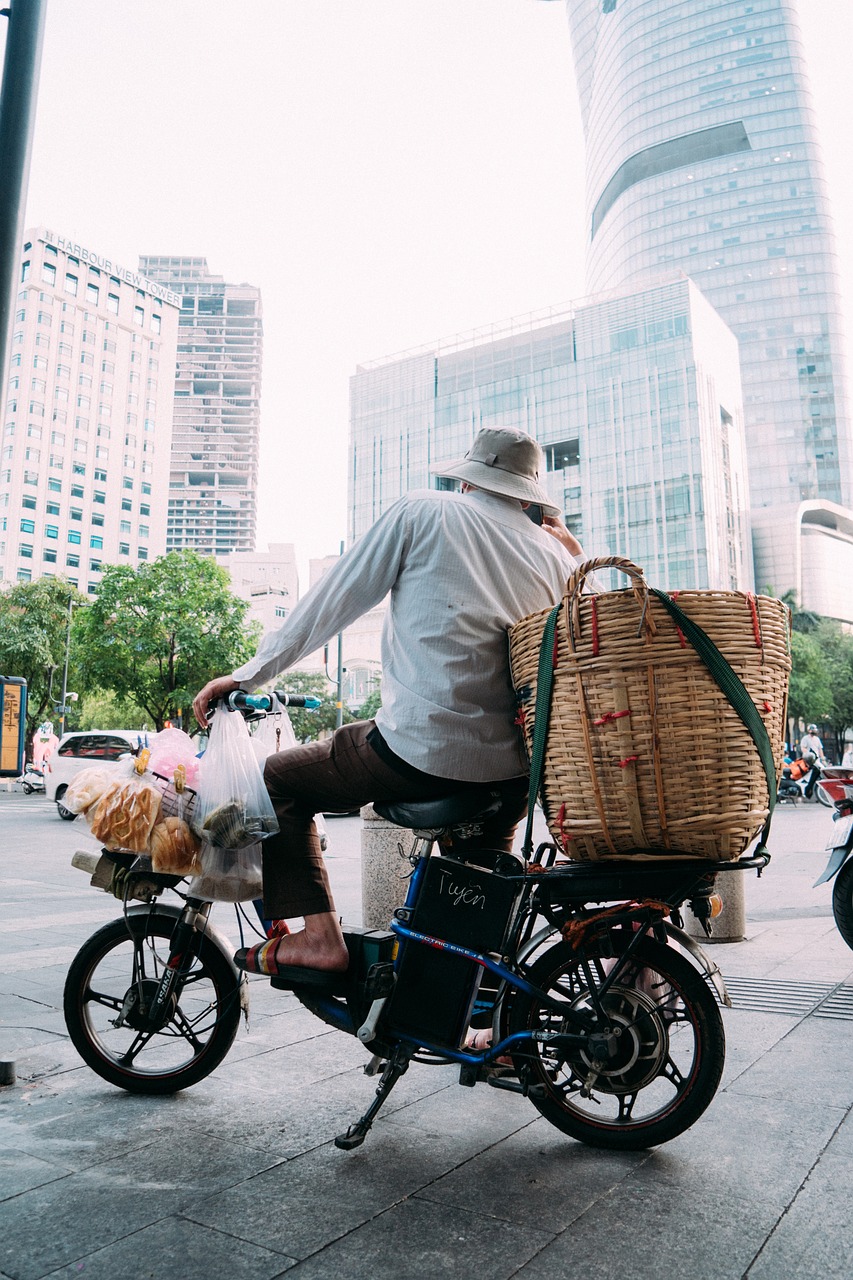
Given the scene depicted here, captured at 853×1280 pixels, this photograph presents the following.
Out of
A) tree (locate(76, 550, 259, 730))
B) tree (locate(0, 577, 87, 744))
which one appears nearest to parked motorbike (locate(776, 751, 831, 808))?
tree (locate(76, 550, 259, 730))

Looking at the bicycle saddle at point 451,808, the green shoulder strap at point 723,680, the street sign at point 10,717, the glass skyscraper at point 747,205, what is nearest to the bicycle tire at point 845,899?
the green shoulder strap at point 723,680

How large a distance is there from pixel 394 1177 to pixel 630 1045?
0.75 m

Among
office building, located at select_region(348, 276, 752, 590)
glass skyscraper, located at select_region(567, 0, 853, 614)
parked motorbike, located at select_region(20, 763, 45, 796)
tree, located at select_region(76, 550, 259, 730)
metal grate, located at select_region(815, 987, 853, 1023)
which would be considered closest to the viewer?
metal grate, located at select_region(815, 987, 853, 1023)

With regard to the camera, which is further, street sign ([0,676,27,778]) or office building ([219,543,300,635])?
office building ([219,543,300,635])

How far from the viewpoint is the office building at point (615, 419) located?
82.1 m

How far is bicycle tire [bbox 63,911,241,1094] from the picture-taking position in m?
3.14

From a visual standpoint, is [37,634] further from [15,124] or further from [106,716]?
[15,124]

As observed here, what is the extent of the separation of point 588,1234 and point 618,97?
161 metres

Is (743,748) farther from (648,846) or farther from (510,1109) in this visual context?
(510,1109)

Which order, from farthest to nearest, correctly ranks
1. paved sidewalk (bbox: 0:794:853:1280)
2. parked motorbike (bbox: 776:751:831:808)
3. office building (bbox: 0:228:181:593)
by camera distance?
office building (bbox: 0:228:181:593) < parked motorbike (bbox: 776:751:831:808) < paved sidewalk (bbox: 0:794:853:1280)

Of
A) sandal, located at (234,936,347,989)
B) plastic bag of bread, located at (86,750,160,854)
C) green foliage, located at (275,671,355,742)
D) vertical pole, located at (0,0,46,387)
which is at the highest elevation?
green foliage, located at (275,671,355,742)

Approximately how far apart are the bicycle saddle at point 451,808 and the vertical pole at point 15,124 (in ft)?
8.69

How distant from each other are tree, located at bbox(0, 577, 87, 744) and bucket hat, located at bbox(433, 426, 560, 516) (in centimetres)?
4300

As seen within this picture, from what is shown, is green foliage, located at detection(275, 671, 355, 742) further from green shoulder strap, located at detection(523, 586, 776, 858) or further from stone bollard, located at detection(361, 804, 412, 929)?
green shoulder strap, located at detection(523, 586, 776, 858)
